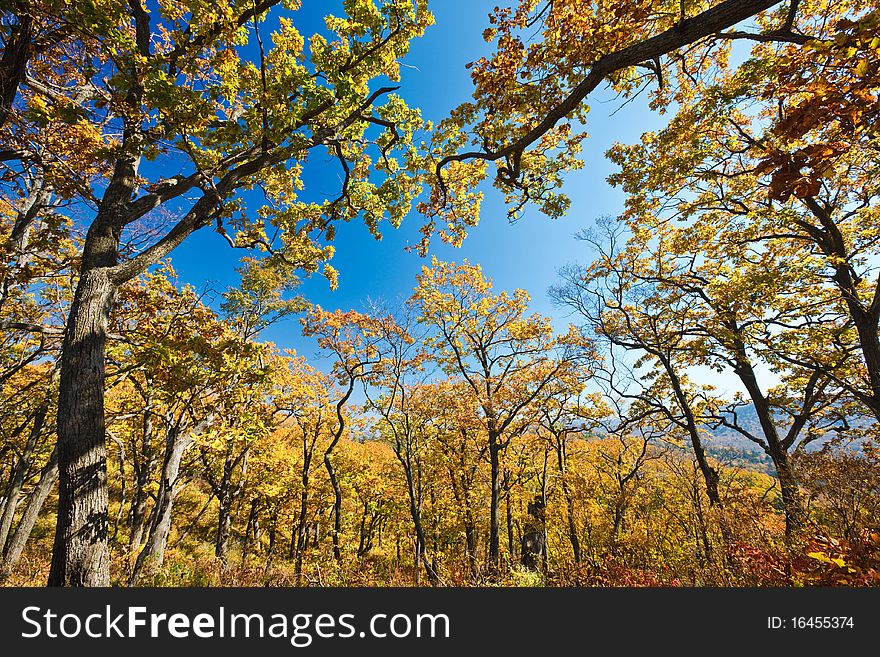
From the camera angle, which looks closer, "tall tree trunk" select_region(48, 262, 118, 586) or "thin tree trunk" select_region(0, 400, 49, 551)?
"tall tree trunk" select_region(48, 262, 118, 586)

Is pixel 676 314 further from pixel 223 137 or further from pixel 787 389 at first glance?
pixel 223 137

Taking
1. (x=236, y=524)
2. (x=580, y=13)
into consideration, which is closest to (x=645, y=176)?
(x=580, y=13)

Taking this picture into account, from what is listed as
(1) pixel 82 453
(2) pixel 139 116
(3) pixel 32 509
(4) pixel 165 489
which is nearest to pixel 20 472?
(3) pixel 32 509

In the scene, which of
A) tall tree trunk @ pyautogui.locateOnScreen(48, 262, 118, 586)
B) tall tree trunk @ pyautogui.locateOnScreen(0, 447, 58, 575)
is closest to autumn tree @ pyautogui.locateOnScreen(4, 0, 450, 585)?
tall tree trunk @ pyautogui.locateOnScreen(48, 262, 118, 586)

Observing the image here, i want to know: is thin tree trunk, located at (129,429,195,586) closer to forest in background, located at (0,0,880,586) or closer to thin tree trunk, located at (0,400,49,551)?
forest in background, located at (0,0,880,586)

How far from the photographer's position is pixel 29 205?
8844 millimetres

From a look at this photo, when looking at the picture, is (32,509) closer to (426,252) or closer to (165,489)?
(165,489)

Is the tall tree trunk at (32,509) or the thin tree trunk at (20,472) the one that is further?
the thin tree trunk at (20,472)

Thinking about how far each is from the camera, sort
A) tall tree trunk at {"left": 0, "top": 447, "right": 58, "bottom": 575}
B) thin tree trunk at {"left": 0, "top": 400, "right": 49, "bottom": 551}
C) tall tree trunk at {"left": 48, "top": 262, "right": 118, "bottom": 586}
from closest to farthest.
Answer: tall tree trunk at {"left": 48, "top": 262, "right": 118, "bottom": 586}
tall tree trunk at {"left": 0, "top": 447, "right": 58, "bottom": 575}
thin tree trunk at {"left": 0, "top": 400, "right": 49, "bottom": 551}

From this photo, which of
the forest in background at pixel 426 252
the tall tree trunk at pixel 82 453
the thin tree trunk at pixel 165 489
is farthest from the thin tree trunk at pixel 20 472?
the tall tree trunk at pixel 82 453

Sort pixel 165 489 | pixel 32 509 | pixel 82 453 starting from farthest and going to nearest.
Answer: pixel 32 509 < pixel 165 489 < pixel 82 453

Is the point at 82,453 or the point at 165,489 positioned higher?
the point at 82,453

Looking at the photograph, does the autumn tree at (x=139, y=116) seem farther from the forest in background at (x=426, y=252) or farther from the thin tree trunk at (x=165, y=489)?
the thin tree trunk at (x=165, y=489)

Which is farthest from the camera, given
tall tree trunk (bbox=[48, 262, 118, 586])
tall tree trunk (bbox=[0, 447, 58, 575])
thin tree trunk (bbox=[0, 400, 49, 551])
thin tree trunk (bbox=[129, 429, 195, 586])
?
thin tree trunk (bbox=[0, 400, 49, 551])
